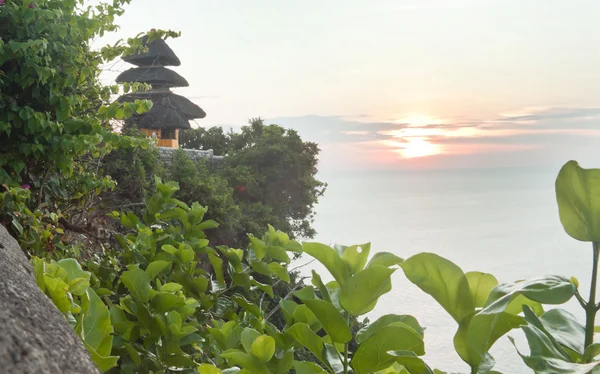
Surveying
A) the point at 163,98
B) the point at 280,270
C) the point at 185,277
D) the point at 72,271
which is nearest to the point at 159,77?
the point at 163,98

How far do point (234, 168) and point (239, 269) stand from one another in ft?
39.7

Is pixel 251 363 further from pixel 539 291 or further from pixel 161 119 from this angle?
pixel 161 119

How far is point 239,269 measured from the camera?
104cm

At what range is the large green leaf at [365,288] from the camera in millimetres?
412

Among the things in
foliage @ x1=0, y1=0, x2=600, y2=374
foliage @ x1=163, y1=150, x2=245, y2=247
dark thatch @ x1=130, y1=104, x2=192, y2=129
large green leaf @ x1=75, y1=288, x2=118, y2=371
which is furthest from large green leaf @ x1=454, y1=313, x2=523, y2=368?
dark thatch @ x1=130, y1=104, x2=192, y2=129

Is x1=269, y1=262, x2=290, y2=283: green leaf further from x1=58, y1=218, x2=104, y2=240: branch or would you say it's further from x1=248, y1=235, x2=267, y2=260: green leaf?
x1=58, y1=218, x2=104, y2=240: branch

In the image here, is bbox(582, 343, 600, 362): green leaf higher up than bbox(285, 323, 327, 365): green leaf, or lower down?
higher up

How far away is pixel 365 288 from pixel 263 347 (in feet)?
0.37

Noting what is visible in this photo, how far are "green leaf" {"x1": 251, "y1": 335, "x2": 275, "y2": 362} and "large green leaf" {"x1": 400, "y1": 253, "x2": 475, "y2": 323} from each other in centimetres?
15

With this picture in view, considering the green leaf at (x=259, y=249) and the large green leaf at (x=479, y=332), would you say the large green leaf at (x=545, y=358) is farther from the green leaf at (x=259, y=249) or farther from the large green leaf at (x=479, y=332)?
the green leaf at (x=259, y=249)

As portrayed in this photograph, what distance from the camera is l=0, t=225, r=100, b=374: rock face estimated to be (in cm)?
25

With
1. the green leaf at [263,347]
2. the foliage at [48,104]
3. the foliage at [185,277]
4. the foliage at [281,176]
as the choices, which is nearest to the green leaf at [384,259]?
the foliage at [185,277]

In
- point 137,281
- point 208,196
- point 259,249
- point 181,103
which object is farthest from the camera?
point 181,103

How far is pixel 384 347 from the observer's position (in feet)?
1.32
